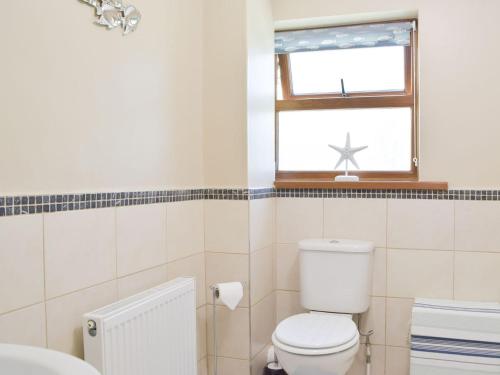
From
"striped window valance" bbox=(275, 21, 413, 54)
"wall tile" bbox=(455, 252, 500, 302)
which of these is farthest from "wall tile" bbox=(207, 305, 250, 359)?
"striped window valance" bbox=(275, 21, 413, 54)

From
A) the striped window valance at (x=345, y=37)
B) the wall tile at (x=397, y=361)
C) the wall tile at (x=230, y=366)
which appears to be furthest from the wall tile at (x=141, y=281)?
the striped window valance at (x=345, y=37)

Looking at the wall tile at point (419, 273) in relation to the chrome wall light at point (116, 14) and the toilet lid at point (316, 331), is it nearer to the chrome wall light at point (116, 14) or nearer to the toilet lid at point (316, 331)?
the toilet lid at point (316, 331)

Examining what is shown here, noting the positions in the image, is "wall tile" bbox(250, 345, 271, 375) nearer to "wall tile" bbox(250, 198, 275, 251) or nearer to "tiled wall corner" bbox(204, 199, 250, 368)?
"tiled wall corner" bbox(204, 199, 250, 368)

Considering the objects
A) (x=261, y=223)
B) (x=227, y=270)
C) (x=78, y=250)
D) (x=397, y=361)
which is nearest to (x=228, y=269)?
(x=227, y=270)

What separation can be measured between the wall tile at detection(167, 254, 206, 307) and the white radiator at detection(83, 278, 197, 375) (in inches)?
4.3

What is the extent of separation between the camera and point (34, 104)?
1.46 metres

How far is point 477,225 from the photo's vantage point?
2523mm

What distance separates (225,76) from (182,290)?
108 cm

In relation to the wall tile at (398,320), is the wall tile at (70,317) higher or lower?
higher

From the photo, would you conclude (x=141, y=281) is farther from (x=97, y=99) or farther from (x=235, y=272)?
(x=97, y=99)

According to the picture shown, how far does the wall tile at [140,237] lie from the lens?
186 centimetres

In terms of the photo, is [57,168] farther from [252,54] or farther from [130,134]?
[252,54]

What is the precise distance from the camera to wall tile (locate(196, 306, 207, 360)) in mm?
2420

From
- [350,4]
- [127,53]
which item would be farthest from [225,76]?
[350,4]
